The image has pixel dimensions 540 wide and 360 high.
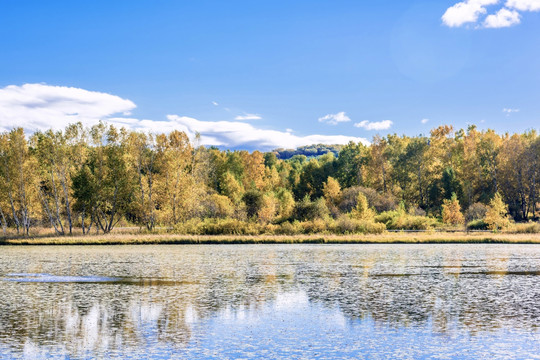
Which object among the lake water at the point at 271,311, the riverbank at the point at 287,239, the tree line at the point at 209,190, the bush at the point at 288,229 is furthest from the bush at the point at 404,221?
the lake water at the point at 271,311

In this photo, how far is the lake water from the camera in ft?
43.4

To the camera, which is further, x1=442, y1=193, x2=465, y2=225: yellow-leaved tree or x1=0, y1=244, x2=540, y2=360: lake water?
x1=442, y1=193, x2=465, y2=225: yellow-leaved tree

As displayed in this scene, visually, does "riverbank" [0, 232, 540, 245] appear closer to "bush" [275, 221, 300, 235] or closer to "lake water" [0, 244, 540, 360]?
"bush" [275, 221, 300, 235]

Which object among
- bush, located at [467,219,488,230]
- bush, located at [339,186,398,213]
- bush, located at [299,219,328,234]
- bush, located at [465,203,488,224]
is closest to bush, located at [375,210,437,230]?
bush, located at [467,219,488,230]

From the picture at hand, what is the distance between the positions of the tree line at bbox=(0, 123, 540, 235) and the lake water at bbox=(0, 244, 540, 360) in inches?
1411

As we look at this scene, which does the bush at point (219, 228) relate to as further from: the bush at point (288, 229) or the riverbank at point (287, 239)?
the riverbank at point (287, 239)

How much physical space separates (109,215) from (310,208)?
92.6 ft

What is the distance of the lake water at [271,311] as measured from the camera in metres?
13.2

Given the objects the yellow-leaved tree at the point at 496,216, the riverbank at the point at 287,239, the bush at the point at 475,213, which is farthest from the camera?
the bush at the point at 475,213

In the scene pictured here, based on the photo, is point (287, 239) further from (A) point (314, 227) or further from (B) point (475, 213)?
(B) point (475, 213)

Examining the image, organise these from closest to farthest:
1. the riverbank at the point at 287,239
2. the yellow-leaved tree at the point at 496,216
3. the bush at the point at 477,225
→ the riverbank at the point at 287,239
the yellow-leaved tree at the point at 496,216
the bush at the point at 477,225

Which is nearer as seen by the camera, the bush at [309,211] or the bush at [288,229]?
the bush at [288,229]

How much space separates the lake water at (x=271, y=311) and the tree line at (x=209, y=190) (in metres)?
35.8

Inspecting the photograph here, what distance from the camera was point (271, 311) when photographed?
60.4 ft
